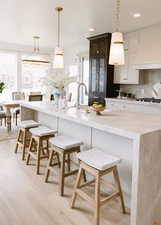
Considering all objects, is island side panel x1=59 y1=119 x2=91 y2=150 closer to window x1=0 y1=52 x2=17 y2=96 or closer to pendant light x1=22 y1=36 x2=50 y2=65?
pendant light x1=22 y1=36 x2=50 y2=65

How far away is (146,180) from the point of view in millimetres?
1803

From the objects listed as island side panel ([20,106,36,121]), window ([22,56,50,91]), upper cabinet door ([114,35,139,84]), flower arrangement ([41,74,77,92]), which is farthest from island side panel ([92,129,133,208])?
window ([22,56,50,91])

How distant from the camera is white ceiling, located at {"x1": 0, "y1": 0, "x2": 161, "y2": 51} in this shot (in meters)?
3.31

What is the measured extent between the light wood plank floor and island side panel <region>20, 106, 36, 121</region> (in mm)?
1407

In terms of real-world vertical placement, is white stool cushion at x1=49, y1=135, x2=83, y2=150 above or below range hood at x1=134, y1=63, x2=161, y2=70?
below

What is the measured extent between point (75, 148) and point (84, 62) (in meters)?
5.04

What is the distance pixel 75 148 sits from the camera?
251 centimetres

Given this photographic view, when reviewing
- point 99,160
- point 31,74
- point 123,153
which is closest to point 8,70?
point 31,74

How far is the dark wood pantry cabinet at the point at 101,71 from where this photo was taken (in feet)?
17.8

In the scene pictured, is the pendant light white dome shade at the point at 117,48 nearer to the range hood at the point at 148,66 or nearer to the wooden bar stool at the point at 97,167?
the wooden bar stool at the point at 97,167

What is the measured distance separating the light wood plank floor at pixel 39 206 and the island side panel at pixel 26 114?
141 cm

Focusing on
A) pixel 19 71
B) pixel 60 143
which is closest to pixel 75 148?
pixel 60 143

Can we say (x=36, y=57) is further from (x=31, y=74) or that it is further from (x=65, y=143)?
(x=65, y=143)

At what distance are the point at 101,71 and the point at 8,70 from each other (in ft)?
11.6
